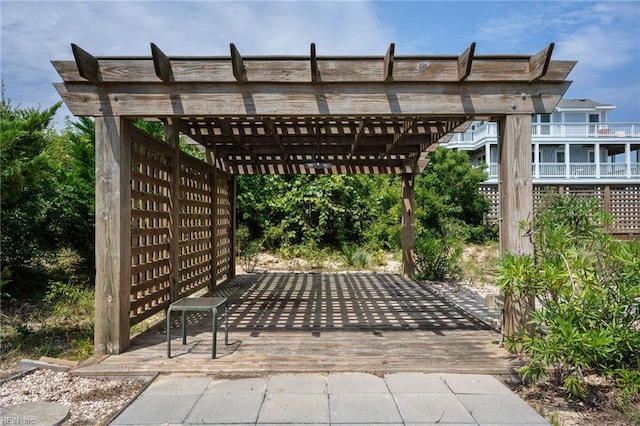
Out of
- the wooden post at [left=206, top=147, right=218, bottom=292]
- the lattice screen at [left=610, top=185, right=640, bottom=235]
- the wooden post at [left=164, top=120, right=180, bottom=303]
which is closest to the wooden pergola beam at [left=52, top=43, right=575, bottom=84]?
the wooden post at [left=164, top=120, right=180, bottom=303]

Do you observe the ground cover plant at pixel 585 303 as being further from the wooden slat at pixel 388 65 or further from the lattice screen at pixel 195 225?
the lattice screen at pixel 195 225

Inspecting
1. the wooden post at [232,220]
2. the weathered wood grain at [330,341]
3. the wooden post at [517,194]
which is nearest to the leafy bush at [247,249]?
the wooden post at [232,220]

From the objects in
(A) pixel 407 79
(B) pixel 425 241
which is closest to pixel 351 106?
(A) pixel 407 79

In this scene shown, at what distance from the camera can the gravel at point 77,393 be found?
252 cm

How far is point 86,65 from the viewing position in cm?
326

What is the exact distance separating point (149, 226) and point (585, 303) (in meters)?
4.15

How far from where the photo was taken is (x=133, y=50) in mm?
3615

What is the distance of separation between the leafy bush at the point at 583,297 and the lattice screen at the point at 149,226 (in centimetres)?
332

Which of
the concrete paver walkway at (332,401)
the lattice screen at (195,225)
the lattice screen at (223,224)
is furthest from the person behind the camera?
the lattice screen at (223,224)

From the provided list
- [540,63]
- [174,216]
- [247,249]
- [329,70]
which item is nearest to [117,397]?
[174,216]

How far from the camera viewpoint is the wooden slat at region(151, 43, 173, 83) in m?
3.21

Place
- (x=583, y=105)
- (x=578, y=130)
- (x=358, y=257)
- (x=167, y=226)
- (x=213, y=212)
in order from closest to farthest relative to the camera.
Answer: (x=167, y=226), (x=213, y=212), (x=358, y=257), (x=578, y=130), (x=583, y=105)

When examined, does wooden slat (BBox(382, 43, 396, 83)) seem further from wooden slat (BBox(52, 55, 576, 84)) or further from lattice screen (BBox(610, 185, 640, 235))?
lattice screen (BBox(610, 185, 640, 235))

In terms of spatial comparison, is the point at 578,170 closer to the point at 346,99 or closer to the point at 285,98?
the point at 346,99
